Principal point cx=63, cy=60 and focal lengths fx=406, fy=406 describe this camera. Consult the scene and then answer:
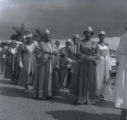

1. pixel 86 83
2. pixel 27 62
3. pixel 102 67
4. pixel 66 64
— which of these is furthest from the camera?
pixel 66 64

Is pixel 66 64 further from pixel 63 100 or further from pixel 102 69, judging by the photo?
pixel 63 100

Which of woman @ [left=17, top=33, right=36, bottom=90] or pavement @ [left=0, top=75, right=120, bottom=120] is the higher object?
woman @ [left=17, top=33, right=36, bottom=90]

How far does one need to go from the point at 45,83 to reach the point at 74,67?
3.67ft

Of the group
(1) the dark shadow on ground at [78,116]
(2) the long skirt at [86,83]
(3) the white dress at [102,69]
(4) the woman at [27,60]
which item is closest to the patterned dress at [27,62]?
(4) the woman at [27,60]

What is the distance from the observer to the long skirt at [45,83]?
1216 cm

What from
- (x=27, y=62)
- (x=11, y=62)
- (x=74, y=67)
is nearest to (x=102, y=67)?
(x=74, y=67)

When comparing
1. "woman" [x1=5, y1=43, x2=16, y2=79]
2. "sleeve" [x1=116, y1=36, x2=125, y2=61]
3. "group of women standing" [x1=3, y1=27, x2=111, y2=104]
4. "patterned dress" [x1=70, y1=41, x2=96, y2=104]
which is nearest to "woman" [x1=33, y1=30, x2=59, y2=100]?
"group of women standing" [x1=3, y1=27, x2=111, y2=104]

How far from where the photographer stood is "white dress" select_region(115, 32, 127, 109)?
8312mm

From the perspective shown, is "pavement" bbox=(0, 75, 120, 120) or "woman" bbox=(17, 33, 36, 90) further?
"woman" bbox=(17, 33, 36, 90)

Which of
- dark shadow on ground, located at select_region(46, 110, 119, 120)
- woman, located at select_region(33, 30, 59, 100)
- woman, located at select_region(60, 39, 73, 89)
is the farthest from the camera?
woman, located at select_region(60, 39, 73, 89)

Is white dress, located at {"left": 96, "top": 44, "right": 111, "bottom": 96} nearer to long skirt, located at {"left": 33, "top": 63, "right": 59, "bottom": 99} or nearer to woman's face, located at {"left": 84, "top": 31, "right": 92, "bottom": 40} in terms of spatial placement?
woman's face, located at {"left": 84, "top": 31, "right": 92, "bottom": 40}

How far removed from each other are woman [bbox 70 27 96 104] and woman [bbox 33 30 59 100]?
124 centimetres

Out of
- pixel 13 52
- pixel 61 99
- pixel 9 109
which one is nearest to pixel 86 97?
pixel 61 99

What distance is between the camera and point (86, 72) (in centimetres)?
1118
